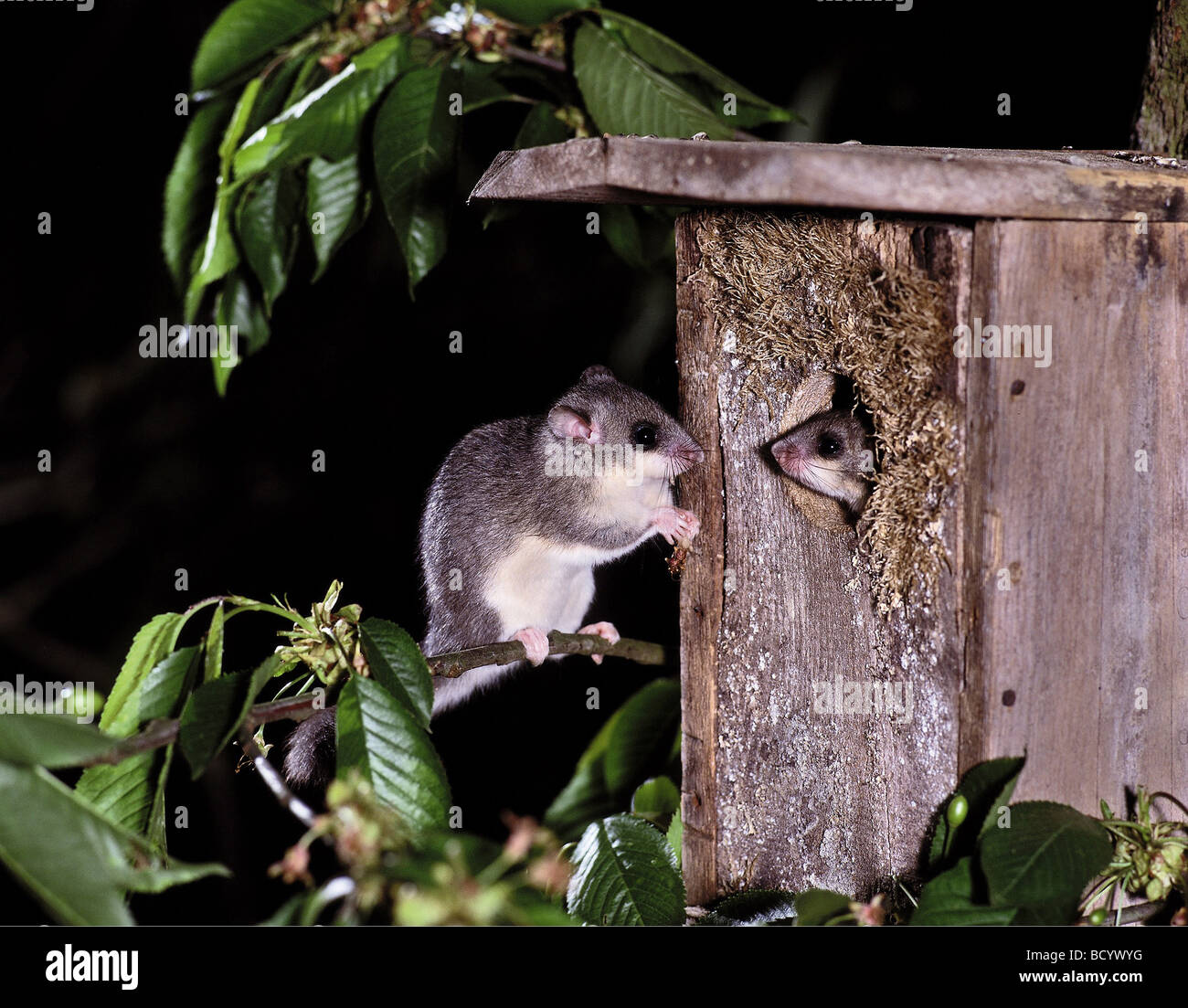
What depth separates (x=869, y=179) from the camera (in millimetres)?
1449

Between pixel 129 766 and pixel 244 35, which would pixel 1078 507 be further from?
pixel 244 35

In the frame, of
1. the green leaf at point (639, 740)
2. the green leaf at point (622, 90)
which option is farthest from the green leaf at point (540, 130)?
the green leaf at point (639, 740)

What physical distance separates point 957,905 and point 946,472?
597 mm

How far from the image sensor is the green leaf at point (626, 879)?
1.67 m

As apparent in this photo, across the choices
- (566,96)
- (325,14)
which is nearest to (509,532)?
(566,96)

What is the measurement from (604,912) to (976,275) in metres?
1.04

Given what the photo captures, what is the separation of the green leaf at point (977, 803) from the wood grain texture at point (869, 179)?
76cm

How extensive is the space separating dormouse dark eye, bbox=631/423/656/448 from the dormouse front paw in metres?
0.21

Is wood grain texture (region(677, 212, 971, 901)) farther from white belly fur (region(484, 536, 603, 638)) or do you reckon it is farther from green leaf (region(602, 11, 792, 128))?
white belly fur (region(484, 536, 603, 638))

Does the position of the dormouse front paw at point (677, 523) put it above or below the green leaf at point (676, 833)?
above

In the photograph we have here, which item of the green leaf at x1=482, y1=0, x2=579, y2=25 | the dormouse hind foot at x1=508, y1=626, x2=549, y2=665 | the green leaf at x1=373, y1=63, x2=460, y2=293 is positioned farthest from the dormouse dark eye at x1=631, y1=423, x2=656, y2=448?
the green leaf at x1=482, y1=0, x2=579, y2=25

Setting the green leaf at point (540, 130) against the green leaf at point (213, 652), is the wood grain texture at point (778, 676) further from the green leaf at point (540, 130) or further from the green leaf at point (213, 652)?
the green leaf at point (213, 652)

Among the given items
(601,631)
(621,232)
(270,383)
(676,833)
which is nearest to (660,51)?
(621,232)

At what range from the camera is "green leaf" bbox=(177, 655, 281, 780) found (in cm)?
142
